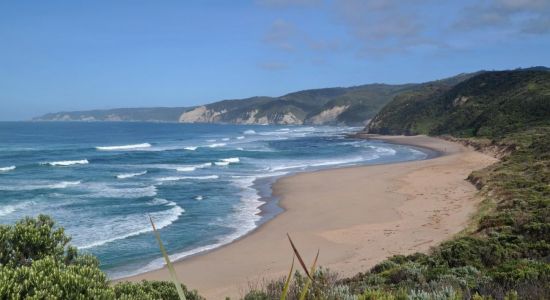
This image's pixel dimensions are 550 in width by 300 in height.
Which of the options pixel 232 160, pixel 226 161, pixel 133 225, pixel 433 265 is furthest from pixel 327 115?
pixel 433 265

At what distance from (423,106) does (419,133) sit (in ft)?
58.4

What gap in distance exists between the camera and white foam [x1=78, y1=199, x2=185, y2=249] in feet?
69.6

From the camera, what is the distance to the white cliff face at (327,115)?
638 ft

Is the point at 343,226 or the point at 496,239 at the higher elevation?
the point at 496,239

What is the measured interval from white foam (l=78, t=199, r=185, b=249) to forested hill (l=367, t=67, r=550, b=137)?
156ft

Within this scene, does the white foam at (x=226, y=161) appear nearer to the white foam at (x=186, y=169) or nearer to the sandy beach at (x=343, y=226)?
the white foam at (x=186, y=169)

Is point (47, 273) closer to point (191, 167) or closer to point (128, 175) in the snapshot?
point (128, 175)

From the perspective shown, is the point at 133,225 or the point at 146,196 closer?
the point at 133,225

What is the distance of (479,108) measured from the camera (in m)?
83.0

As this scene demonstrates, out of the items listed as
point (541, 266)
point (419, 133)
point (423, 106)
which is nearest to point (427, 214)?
point (541, 266)

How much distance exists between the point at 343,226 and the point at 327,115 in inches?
Result: 6900

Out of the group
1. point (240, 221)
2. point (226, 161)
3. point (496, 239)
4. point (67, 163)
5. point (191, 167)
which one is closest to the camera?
point (496, 239)

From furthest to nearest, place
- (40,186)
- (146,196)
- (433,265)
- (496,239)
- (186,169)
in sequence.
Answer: (186,169) → (40,186) → (146,196) → (496,239) → (433,265)

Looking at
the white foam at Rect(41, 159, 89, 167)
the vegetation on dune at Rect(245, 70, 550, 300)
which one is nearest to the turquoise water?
the white foam at Rect(41, 159, 89, 167)
